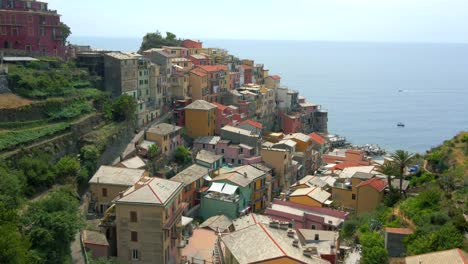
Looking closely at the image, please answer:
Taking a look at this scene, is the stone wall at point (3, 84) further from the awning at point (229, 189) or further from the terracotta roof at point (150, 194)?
the awning at point (229, 189)

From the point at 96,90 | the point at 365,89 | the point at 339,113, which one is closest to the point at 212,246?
the point at 96,90

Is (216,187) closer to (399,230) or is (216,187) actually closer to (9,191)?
(399,230)

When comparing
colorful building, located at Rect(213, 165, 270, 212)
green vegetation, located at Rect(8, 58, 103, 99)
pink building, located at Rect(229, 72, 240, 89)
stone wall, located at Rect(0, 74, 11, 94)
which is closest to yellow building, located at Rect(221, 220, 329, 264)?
colorful building, located at Rect(213, 165, 270, 212)

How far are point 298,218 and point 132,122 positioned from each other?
2042 centimetres

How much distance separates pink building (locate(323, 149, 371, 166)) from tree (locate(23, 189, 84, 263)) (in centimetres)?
3931

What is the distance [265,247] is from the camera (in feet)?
84.1

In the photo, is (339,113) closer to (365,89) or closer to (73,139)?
(365,89)

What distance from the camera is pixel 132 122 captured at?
49438 mm

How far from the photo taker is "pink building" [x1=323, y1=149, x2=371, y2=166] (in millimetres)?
60075

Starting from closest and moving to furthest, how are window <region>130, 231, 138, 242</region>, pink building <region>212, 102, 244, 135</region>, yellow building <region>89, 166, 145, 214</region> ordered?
window <region>130, 231, 138, 242</region> → yellow building <region>89, 166, 145, 214</region> → pink building <region>212, 102, 244, 135</region>

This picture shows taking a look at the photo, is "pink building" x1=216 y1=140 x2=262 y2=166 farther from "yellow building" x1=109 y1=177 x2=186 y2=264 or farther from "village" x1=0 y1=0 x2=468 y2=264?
"yellow building" x1=109 y1=177 x2=186 y2=264

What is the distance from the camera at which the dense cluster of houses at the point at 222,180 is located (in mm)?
30016

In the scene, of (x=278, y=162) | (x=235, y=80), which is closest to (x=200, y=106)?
(x=278, y=162)

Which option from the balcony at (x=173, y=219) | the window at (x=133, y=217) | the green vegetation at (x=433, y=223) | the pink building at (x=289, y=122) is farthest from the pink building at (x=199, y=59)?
the green vegetation at (x=433, y=223)
